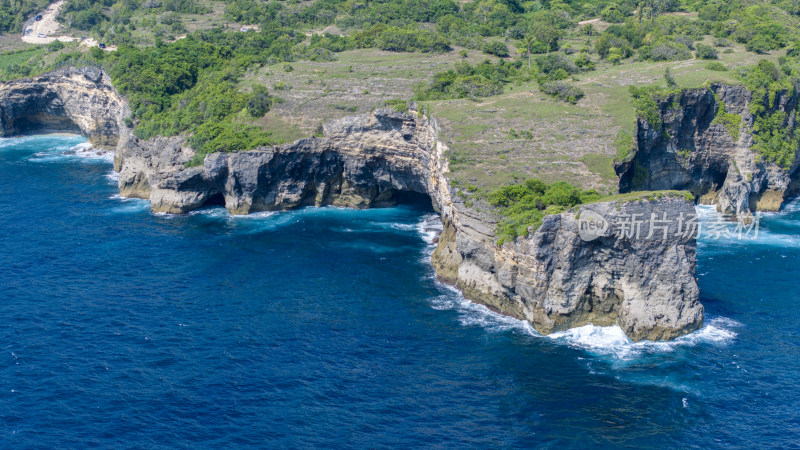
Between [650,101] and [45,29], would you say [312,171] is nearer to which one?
[650,101]

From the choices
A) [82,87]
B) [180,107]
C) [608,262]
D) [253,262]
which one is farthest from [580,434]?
[82,87]

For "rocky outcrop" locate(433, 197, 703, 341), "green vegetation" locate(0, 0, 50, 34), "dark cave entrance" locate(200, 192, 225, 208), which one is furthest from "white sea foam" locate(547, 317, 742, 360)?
"green vegetation" locate(0, 0, 50, 34)

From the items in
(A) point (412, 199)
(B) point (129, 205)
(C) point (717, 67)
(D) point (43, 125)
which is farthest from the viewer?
(D) point (43, 125)

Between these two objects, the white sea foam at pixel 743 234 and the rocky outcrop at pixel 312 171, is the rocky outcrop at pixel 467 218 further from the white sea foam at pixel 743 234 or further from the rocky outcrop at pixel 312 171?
the white sea foam at pixel 743 234

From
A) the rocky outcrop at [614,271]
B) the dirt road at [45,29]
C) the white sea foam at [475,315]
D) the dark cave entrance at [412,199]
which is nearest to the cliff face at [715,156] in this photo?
the rocky outcrop at [614,271]

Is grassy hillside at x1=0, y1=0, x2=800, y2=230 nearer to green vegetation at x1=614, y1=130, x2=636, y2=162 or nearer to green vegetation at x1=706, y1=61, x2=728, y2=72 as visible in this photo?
green vegetation at x1=614, y1=130, x2=636, y2=162

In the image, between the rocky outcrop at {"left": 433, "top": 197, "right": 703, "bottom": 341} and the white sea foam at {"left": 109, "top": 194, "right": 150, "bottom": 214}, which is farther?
the white sea foam at {"left": 109, "top": 194, "right": 150, "bottom": 214}

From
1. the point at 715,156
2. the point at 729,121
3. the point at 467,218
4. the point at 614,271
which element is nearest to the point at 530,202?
the point at 467,218
